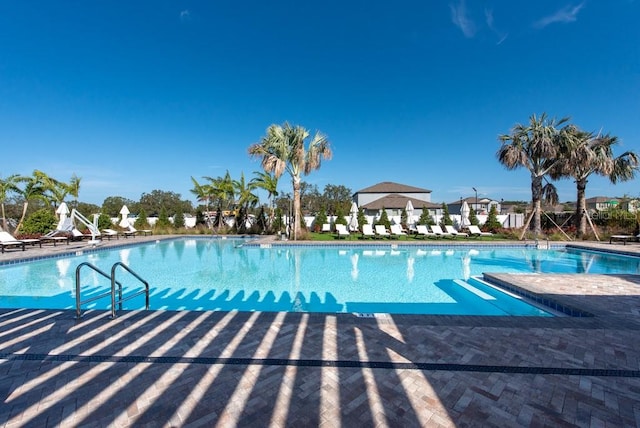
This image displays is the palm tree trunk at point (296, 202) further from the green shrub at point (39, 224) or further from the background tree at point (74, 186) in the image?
the background tree at point (74, 186)

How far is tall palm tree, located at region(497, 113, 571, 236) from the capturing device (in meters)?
15.1

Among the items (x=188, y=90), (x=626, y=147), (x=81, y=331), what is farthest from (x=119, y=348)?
(x=626, y=147)

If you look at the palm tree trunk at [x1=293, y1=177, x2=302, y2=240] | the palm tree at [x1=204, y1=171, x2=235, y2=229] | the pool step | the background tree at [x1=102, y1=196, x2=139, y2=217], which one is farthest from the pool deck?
the background tree at [x1=102, y1=196, x2=139, y2=217]

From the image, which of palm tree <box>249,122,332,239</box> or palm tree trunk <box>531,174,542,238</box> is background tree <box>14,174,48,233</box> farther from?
palm tree trunk <box>531,174,542,238</box>

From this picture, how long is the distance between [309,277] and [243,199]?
12710 millimetres

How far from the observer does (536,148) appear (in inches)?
600

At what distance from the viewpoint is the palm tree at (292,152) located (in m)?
15.4

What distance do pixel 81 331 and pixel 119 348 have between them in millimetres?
914

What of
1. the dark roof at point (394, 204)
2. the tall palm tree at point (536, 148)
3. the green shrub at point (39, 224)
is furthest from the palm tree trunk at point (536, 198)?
the green shrub at point (39, 224)

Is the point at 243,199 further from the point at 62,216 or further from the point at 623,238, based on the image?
the point at 623,238

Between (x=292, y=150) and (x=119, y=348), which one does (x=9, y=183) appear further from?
(x=119, y=348)

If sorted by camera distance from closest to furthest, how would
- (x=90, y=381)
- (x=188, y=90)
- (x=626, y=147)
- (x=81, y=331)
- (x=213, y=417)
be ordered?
(x=213, y=417)
(x=90, y=381)
(x=81, y=331)
(x=626, y=147)
(x=188, y=90)

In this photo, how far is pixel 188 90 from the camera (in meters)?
17.9

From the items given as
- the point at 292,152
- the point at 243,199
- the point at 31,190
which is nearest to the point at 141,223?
the point at 31,190
